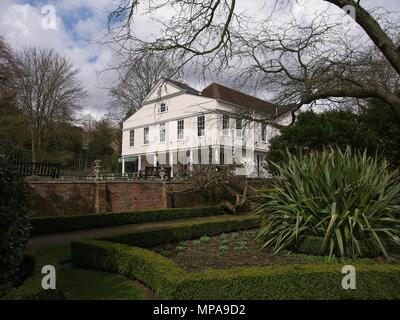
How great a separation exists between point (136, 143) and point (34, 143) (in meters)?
9.23

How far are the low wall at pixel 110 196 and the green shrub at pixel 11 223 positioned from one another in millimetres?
8791

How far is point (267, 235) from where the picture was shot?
30.2 feet

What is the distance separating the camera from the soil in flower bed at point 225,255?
7.65 meters

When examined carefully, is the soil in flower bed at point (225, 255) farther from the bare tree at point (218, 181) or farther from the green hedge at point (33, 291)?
the bare tree at point (218, 181)

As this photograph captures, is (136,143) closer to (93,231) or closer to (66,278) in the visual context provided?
(93,231)

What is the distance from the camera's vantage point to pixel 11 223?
475cm

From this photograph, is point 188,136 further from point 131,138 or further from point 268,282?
point 268,282

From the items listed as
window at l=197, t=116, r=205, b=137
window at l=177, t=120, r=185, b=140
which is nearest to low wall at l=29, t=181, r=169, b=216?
window at l=197, t=116, r=205, b=137

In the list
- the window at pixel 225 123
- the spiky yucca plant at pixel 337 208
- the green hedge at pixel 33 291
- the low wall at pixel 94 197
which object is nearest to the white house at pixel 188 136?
the window at pixel 225 123

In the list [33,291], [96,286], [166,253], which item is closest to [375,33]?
[166,253]

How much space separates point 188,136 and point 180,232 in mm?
22246

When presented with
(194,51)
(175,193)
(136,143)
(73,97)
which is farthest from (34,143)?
(194,51)

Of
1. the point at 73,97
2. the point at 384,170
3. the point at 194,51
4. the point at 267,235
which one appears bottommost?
the point at 267,235
